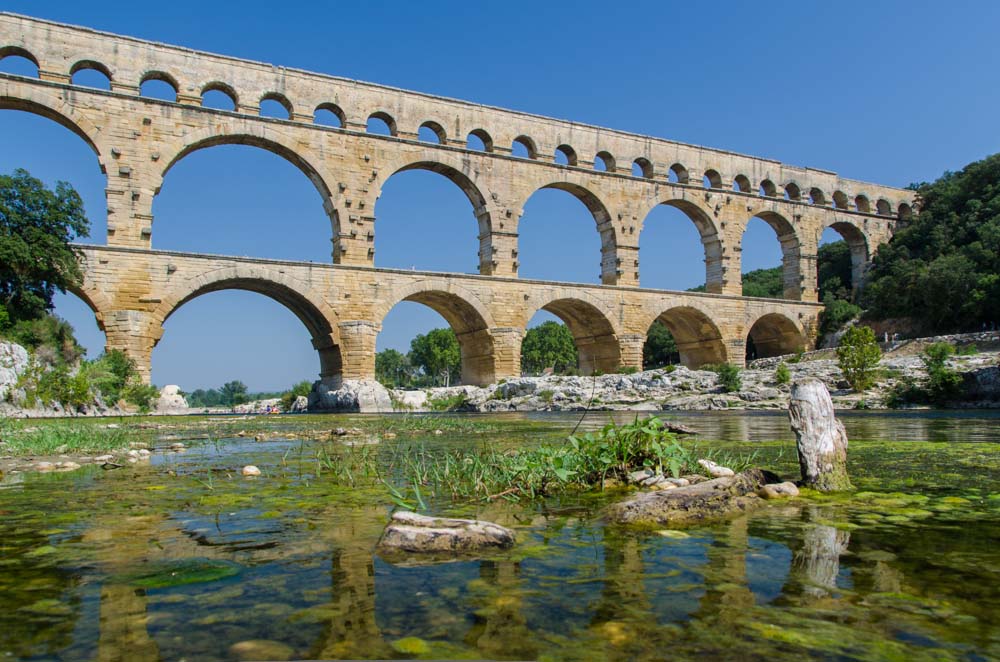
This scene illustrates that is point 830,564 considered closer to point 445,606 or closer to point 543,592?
point 543,592

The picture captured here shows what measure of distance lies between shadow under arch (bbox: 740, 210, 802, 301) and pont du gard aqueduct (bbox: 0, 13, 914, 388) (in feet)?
0.25

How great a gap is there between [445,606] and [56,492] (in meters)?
2.84

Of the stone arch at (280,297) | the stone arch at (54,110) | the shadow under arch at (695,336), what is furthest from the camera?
the shadow under arch at (695,336)

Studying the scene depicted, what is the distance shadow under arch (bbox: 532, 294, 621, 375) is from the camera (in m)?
25.5

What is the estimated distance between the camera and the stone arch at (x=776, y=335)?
29797mm

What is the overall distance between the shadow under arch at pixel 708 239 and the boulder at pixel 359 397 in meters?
14.8

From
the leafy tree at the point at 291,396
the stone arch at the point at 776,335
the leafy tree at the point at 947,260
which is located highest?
the leafy tree at the point at 947,260

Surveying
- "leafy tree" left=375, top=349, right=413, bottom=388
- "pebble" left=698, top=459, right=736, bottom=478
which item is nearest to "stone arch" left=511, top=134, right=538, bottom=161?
"pebble" left=698, top=459, right=736, bottom=478

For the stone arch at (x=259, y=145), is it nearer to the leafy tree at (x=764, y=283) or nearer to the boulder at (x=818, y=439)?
the boulder at (x=818, y=439)

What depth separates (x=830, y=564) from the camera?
6.81ft

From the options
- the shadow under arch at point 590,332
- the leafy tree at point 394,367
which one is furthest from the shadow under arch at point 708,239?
the leafy tree at point 394,367

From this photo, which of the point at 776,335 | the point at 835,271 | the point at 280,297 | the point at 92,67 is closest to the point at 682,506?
the point at 280,297

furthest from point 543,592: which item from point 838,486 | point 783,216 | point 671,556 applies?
point 783,216

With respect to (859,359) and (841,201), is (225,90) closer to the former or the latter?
(859,359)
